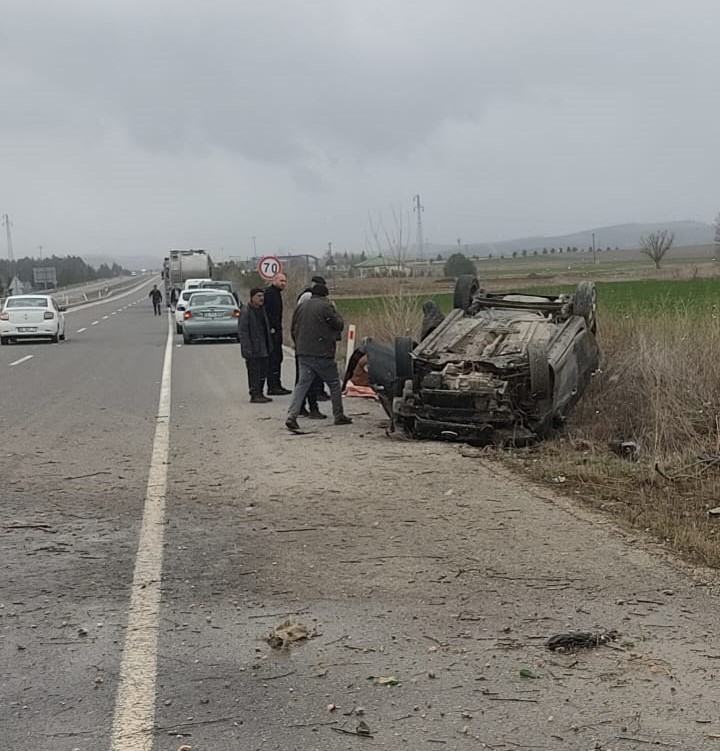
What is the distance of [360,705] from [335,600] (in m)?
1.37

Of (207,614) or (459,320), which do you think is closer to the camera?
(207,614)

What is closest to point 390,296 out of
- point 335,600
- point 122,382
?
point 122,382

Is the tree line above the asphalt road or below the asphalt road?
above

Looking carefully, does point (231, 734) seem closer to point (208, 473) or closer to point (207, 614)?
point (207, 614)

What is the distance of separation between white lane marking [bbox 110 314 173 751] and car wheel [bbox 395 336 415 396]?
320 cm

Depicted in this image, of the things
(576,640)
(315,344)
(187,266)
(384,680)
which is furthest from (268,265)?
(187,266)

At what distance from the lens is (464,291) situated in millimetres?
12555

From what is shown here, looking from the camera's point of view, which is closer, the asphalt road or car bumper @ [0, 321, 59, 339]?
the asphalt road

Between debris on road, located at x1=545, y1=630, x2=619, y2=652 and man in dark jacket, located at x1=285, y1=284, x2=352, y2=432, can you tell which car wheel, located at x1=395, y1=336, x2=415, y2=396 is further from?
debris on road, located at x1=545, y1=630, x2=619, y2=652

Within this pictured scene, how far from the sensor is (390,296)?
19.8 metres

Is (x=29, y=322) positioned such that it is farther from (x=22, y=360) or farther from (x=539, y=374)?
(x=539, y=374)

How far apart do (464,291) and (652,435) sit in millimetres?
3055

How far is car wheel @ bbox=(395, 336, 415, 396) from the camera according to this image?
10836 millimetres

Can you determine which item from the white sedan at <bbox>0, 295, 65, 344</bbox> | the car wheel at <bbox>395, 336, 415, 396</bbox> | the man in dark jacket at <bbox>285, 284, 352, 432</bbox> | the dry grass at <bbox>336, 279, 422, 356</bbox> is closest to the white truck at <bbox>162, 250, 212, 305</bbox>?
the white sedan at <bbox>0, 295, 65, 344</bbox>
